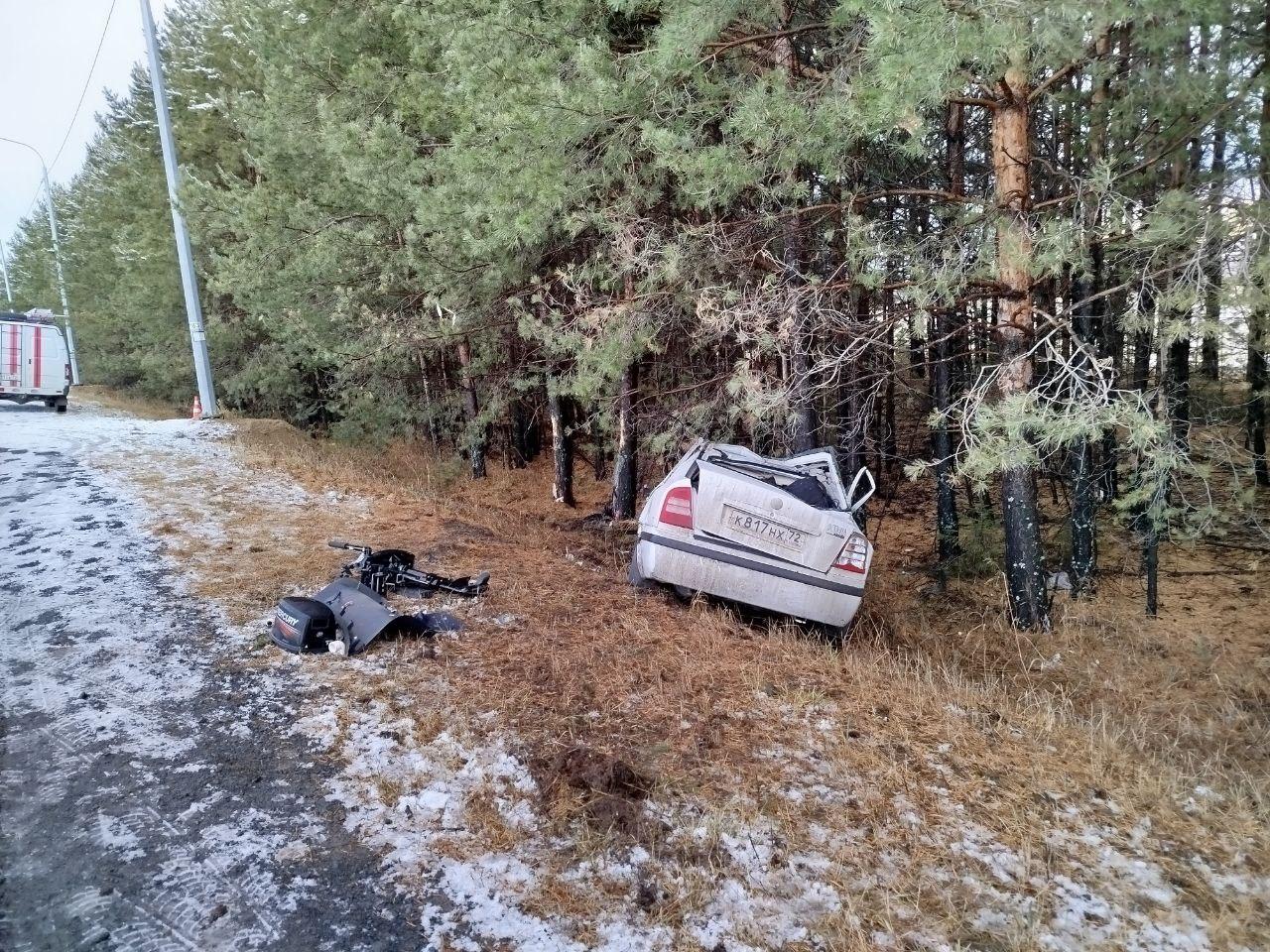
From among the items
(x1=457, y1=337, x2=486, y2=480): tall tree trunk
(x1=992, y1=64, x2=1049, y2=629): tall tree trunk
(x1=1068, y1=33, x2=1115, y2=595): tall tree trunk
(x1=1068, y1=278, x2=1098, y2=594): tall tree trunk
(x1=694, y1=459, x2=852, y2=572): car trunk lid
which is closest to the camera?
(x1=694, y1=459, x2=852, y2=572): car trunk lid

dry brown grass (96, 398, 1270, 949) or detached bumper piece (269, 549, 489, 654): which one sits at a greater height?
detached bumper piece (269, 549, 489, 654)

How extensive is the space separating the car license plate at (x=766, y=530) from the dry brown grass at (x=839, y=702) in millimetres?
606

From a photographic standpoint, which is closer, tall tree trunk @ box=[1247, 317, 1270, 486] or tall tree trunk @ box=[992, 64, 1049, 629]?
tall tree trunk @ box=[1247, 317, 1270, 486]

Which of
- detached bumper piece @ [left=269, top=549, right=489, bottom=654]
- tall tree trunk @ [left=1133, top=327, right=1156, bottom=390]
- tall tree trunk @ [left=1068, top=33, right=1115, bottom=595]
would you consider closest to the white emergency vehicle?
detached bumper piece @ [left=269, top=549, right=489, bottom=654]

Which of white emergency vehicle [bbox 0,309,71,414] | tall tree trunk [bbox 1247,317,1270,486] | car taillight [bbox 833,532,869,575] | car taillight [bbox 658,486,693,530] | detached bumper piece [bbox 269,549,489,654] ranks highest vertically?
white emergency vehicle [bbox 0,309,71,414]

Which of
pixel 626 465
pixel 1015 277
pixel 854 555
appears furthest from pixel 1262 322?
pixel 626 465

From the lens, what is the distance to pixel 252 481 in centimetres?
938

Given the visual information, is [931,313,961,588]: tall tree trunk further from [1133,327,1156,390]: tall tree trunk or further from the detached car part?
the detached car part

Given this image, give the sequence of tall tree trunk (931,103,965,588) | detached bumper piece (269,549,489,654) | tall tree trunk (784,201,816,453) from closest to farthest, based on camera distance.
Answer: detached bumper piece (269,549,489,654), tall tree trunk (784,201,816,453), tall tree trunk (931,103,965,588)

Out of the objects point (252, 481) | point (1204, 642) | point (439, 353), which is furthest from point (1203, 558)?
point (439, 353)

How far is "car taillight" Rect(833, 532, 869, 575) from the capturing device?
16.4 feet

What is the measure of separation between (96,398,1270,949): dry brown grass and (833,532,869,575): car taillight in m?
0.59

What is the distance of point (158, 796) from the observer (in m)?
3.00

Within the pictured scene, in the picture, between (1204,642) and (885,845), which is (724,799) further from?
(1204,642)
